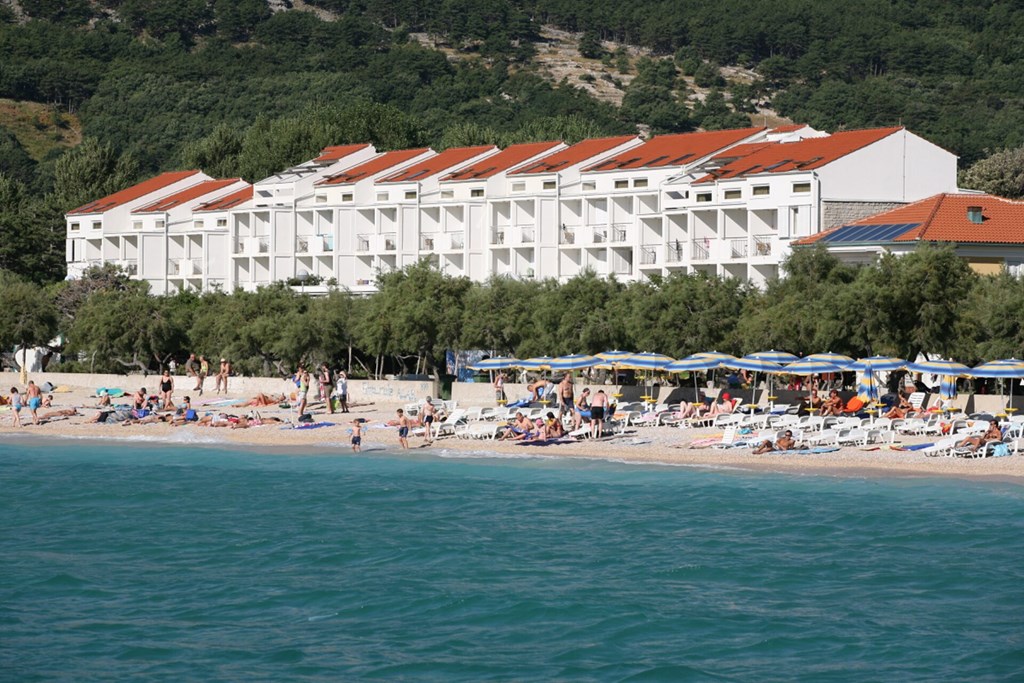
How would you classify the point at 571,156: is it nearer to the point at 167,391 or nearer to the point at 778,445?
the point at 167,391

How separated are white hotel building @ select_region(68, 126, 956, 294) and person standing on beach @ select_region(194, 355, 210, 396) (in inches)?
510

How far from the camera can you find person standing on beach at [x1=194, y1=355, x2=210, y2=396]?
58094mm

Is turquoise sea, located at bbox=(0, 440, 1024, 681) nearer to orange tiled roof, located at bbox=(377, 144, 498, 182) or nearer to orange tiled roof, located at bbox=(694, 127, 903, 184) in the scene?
orange tiled roof, located at bbox=(694, 127, 903, 184)

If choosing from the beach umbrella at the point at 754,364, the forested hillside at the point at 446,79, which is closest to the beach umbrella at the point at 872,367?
the beach umbrella at the point at 754,364

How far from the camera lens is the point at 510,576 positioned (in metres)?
28.0

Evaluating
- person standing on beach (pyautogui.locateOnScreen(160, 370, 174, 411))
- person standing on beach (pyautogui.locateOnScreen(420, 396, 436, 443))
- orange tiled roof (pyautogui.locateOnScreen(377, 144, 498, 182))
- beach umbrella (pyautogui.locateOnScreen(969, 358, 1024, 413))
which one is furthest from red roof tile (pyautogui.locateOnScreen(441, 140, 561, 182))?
beach umbrella (pyautogui.locateOnScreen(969, 358, 1024, 413))

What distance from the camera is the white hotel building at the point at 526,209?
67250mm

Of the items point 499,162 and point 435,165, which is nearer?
point 499,162

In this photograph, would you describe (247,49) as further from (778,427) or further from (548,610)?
(548,610)

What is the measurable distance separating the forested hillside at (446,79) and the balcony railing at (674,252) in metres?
46.2

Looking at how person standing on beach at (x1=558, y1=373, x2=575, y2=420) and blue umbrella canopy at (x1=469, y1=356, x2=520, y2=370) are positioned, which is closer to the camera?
person standing on beach at (x1=558, y1=373, x2=575, y2=420)

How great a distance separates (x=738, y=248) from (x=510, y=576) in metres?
41.3

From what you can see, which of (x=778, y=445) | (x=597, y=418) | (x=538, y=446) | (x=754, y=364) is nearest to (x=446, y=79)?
(x=754, y=364)

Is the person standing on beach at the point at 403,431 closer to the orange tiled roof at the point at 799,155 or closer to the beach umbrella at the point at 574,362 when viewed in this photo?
the beach umbrella at the point at 574,362
